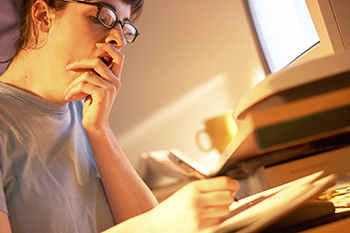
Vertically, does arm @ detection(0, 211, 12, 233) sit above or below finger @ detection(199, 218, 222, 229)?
above

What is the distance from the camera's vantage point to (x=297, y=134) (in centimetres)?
36

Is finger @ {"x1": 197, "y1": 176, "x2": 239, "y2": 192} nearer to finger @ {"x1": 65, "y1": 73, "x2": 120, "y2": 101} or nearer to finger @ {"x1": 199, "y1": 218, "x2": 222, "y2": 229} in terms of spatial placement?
finger @ {"x1": 199, "y1": 218, "x2": 222, "y2": 229}

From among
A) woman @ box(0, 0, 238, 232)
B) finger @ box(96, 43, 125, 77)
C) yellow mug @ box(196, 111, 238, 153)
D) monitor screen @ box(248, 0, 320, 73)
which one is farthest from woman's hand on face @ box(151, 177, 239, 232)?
yellow mug @ box(196, 111, 238, 153)

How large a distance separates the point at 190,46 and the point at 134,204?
1.15 metres

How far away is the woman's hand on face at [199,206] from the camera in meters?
0.42

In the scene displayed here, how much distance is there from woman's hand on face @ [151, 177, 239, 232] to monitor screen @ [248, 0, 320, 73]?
517 mm

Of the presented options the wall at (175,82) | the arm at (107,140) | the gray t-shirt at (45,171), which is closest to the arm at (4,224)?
the gray t-shirt at (45,171)

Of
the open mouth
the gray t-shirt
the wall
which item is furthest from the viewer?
the wall

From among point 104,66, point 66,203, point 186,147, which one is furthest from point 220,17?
point 66,203

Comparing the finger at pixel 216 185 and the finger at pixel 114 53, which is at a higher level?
the finger at pixel 114 53

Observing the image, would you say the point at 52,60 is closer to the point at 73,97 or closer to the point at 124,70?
the point at 73,97

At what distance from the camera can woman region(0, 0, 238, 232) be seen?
795mm

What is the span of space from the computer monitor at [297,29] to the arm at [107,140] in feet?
1.44

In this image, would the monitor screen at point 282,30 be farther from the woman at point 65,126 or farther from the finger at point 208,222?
the finger at point 208,222
